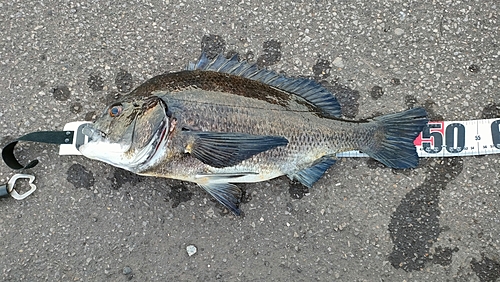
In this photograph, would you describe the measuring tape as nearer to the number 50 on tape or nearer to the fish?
the number 50 on tape

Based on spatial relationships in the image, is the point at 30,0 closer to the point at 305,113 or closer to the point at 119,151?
the point at 119,151

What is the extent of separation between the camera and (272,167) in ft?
9.63

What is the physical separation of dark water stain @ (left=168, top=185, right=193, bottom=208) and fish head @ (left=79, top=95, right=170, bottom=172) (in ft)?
1.92

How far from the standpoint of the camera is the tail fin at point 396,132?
3.00m

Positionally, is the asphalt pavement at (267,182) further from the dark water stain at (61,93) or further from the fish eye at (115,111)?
the fish eye at (115,111)

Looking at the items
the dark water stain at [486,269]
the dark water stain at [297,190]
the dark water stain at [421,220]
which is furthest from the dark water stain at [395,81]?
the dark water stain at [486,269]

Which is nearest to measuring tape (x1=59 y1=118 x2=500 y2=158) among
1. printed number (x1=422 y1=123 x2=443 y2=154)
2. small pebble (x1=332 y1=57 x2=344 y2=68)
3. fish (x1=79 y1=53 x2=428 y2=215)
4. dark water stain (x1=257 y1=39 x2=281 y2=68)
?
printed number (x1=422 y1=123 x2=443 y2=154)

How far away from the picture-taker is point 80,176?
11.0 ft

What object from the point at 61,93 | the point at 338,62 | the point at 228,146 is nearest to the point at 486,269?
the point at 338,62

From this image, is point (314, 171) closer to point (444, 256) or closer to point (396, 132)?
point (396, 132)

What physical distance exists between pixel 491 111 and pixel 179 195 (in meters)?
2.55

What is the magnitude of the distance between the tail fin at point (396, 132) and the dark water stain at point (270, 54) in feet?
3.17

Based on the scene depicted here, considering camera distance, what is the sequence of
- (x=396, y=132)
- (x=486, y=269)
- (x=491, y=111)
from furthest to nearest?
(x=491, y=111) < (x=486, y=269) < (x=396, y=132)

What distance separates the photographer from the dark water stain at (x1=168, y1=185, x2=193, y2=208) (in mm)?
3297
